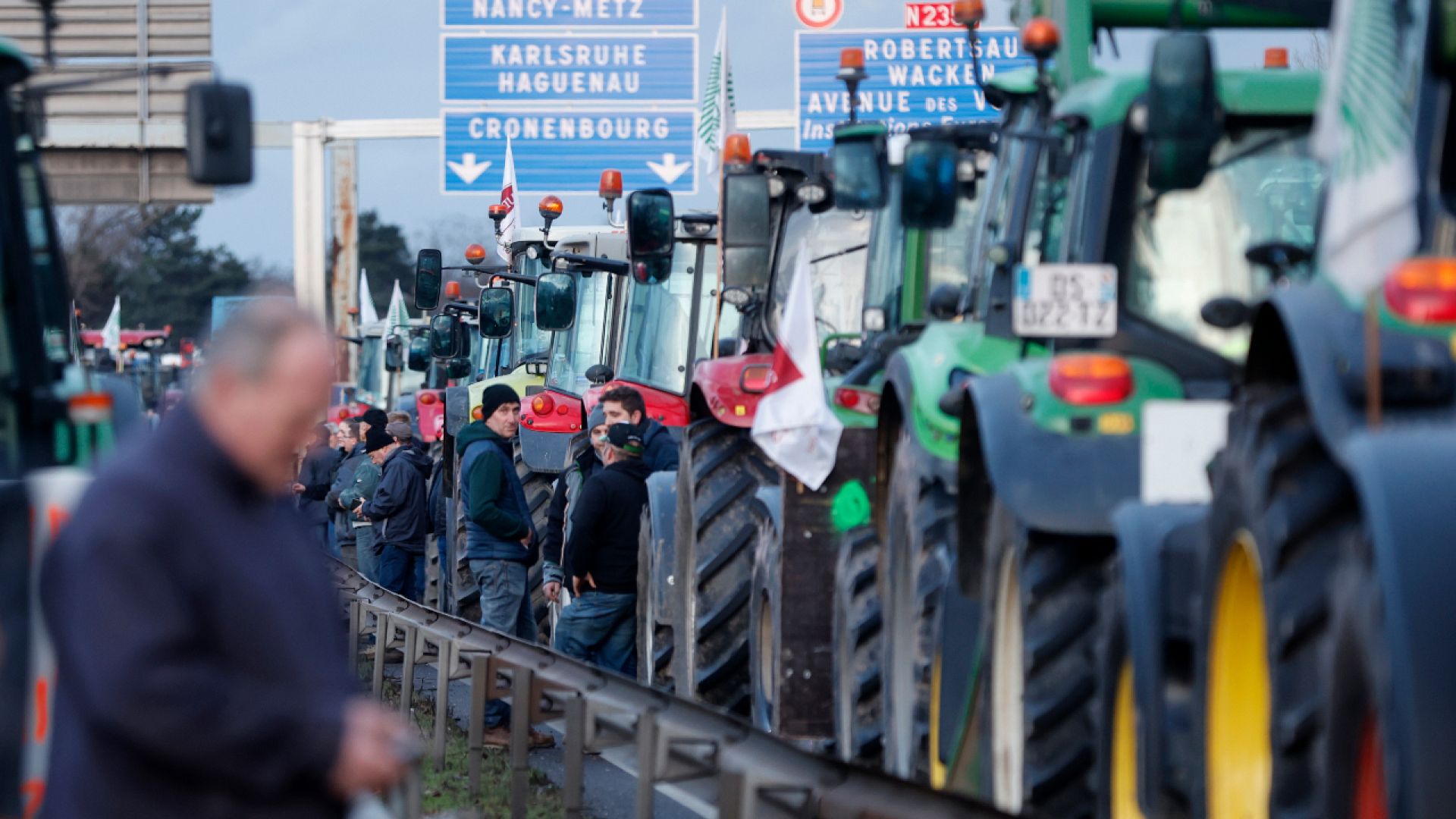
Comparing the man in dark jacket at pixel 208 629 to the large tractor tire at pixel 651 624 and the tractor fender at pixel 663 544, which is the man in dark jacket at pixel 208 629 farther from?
the large tractor tire at pixel 651 624

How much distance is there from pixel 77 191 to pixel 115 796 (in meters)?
12.2

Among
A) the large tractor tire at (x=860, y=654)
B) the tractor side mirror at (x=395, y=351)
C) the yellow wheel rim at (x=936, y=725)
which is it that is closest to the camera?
the yellow wheel rim at (x=936, y=725)

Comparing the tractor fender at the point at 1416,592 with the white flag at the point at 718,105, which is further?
the white flag at the point at 718,105

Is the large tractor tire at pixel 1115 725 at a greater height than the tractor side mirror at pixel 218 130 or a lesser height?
lesser

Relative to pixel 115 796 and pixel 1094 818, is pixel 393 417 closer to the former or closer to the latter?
pixel 1094 818

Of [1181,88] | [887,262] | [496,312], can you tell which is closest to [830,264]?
[887,262]

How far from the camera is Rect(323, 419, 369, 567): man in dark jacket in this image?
2388 cm

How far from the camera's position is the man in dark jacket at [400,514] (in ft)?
67.3

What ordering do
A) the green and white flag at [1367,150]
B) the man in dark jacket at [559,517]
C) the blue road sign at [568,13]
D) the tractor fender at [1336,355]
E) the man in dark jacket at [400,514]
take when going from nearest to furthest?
1. the tractor fender at [1336,355]
2. the green and white flag at [1367,150]
3. the man in dark jacket at [559,517]
4. the man in dark jacket at [400,514]
5. the blue road sign at [568,13]

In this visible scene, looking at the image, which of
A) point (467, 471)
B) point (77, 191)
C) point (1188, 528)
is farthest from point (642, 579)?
point (1188, 528)

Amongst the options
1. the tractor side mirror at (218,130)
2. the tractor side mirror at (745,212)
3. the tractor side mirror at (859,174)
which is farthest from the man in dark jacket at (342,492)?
the tractor side mirror at (218,130)

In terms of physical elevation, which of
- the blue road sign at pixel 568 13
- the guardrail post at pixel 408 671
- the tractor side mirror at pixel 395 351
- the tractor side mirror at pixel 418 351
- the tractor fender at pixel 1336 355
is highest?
the blue road sign at pixel 568 13

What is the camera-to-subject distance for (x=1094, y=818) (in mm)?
6723

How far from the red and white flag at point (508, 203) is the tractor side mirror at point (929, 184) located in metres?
13.1
